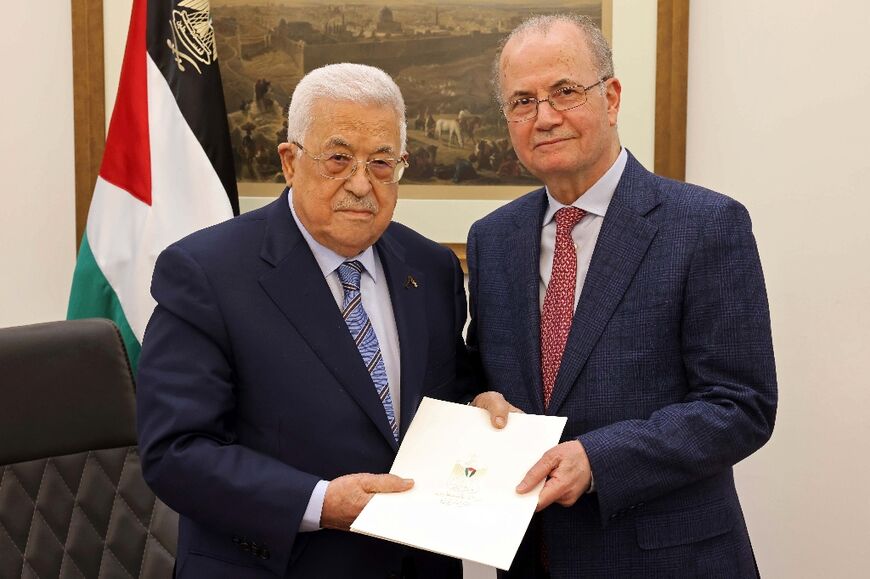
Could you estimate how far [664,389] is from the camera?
1894mm

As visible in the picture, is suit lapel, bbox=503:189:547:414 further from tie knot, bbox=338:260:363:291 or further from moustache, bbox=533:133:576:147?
tie knot, bbox=338:260:363:291

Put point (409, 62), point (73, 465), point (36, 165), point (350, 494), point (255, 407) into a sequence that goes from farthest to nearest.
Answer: point (36, 165) < point (409, 62) < point (73, 465) < point (255, 407) < point (350, 494)

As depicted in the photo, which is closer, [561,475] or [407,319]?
[561,475]

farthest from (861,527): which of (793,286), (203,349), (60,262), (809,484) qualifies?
(60,262)

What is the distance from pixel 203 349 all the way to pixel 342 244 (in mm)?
349

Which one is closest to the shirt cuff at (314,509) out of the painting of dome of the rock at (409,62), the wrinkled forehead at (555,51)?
the wrinkled forehead at (555,51)

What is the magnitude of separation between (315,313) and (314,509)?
381 mm

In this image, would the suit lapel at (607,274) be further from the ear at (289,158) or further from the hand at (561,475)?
the ear at (289,158)

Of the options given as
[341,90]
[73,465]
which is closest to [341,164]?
[341,90]

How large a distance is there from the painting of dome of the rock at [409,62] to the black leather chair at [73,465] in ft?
3.96

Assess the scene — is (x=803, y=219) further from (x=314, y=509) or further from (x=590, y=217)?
(x=314, y=509)

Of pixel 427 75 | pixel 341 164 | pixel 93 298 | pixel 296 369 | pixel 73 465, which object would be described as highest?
pixel 427 75

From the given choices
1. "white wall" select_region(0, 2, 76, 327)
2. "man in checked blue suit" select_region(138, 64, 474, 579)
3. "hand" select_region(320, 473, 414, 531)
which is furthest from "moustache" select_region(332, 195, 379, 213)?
"white wall" select_region(0, 2, 76, 327)

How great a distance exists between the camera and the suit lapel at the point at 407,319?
1877 mm
